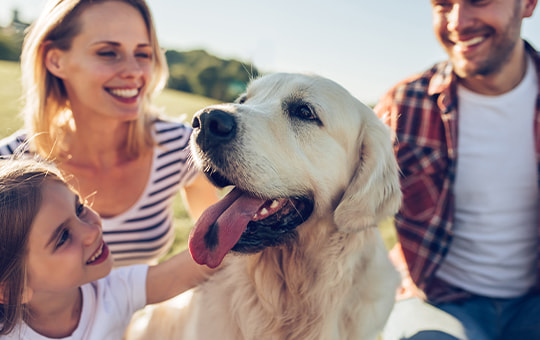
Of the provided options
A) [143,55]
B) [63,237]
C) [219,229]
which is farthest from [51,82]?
[219,229]

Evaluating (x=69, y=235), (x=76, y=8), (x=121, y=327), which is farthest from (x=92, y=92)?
A: (x=121, y=327)

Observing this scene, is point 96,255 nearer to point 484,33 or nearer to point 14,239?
point 14,239

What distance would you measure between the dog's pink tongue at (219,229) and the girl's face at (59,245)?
1.81ft

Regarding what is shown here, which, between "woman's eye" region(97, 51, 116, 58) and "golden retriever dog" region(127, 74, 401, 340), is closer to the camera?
"golden retriever dog" region(127, 74, 401, 340)

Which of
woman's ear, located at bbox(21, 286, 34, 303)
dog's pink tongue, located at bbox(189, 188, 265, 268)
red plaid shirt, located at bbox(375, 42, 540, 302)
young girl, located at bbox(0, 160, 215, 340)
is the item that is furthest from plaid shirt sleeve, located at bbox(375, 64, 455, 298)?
woman's ear, located at bbox(21, 286, 34, 303)

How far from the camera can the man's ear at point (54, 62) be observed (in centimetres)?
276

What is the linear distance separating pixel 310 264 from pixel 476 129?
1.56 metres

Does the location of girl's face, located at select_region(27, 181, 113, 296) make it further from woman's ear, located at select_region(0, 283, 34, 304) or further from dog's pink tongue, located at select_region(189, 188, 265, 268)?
dog's pink tongue, located at select_region(189, 188, 265, 268)

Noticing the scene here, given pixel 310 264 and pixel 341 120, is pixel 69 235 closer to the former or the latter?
pixel 310 264

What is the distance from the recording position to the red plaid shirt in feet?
9.03

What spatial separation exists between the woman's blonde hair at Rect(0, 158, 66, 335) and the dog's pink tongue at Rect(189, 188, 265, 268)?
2.38 ft

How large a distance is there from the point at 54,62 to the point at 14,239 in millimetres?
1476

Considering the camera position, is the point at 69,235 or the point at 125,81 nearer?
the point at 69,235

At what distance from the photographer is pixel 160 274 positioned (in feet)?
7.45
